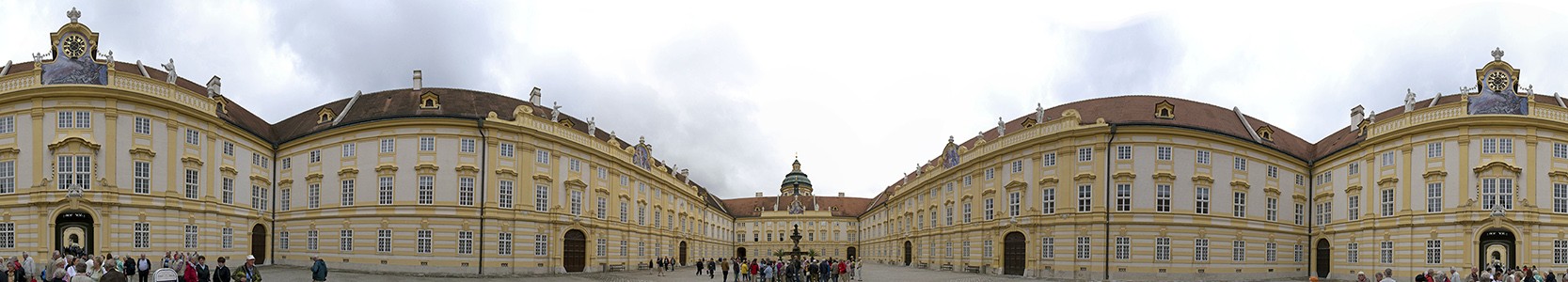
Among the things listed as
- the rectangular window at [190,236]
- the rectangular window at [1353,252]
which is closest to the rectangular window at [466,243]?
the rectangular window at [190,236]

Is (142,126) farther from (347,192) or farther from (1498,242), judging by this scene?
(1498,242)

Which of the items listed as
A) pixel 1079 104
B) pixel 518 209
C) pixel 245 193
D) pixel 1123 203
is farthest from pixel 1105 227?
pixel 245 193

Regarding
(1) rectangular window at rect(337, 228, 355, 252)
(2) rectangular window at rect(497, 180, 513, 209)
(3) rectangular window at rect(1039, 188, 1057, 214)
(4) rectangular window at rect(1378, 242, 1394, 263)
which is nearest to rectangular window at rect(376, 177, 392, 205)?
(1) rectangular window at rect(337, 228, 355, 252)

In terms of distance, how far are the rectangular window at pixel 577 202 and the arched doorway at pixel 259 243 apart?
14470 millimetres

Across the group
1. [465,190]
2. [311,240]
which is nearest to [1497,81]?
[465,190]

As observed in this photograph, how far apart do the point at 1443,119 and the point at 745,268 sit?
2879cm

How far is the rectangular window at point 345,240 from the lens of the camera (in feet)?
159

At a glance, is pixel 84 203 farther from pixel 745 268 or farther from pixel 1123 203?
pixel 1123 203

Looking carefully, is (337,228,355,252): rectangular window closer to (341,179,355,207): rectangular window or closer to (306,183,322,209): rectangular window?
(341,179,355,207): rectangular window

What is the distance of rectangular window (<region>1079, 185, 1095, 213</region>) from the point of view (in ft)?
157

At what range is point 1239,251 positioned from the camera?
48.3 metres

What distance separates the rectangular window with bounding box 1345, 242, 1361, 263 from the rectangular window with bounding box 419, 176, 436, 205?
41.2 metres

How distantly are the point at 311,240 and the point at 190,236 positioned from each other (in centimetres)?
650

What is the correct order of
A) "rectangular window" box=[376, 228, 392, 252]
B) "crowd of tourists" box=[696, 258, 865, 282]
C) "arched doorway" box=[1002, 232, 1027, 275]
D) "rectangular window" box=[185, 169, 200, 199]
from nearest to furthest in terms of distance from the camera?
"crowd of tourists" box=[696, 258, 865, 282], "rectangular window" box=[185, 169, 200, 199], "rectangular window" box=[376, 228, 392, 252], "arched doorway" box=[1002, 232, 1027, 275]
